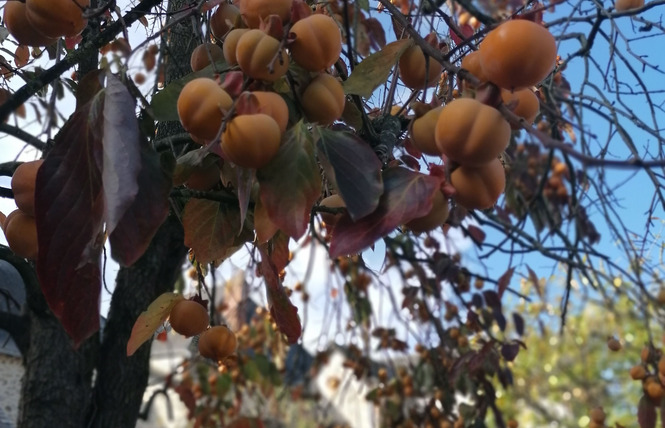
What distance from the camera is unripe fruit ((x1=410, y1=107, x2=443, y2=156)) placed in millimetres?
778

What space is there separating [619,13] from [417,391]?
191cm

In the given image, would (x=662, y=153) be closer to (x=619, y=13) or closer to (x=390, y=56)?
(x=619, y=13)

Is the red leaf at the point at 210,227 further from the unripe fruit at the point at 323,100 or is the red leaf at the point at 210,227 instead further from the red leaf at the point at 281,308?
the unripe fruit at the point at 323,100

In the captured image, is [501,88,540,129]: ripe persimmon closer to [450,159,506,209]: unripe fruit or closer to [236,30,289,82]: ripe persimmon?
[450,159,506,209]: unripe fruit

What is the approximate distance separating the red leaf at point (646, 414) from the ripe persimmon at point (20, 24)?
1.68 m

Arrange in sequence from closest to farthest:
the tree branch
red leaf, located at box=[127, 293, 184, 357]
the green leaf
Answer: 1. the green leaf
2. red leaf, located at box=[127, 293, 184, 357]
3. the tree branch

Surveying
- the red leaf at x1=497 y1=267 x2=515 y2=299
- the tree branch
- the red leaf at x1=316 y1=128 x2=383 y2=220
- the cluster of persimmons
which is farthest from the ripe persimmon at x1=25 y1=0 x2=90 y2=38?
the red leaf at x1=497 y1=267 x2=515 y2=299

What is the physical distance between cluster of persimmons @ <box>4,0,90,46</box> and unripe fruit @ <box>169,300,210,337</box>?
1.32 feet

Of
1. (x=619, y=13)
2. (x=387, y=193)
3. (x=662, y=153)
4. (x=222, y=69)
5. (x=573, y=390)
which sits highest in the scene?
(x=573, y=390)

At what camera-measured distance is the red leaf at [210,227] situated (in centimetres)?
89

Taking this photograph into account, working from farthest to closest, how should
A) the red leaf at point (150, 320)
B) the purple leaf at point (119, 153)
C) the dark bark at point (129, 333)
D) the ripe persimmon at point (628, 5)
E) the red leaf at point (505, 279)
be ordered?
the red leaf at point (505, 279) → the ripe persimmon at point (628, 5) → the dark bark at point (129, 333) → the red leaf at point (150, 320) → the purple leaf at point (119, 153)

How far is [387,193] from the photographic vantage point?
27.5 inches

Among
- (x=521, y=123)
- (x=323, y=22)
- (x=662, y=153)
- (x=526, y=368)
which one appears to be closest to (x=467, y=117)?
(x=521, y=123)

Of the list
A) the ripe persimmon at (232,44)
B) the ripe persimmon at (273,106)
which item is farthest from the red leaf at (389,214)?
the ripe persimmon at (232,44)
